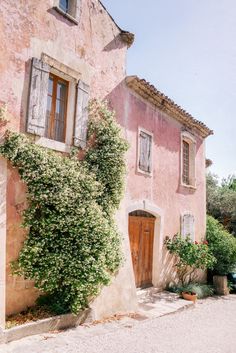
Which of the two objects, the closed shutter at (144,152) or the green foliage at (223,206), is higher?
the closed shutter at (144,152)

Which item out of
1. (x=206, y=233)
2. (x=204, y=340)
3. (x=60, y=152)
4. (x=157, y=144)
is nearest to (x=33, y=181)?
(x=60, y=152)

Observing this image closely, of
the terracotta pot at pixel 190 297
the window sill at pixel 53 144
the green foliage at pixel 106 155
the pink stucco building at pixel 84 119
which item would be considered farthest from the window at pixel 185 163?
the window sill at pixel 53 144

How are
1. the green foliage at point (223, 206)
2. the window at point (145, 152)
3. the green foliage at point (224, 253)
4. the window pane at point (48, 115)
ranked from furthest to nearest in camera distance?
1. the green foliage at point (223, 206)
2. the green foliage at point (224, 253)
3. the window at point (145, 152)
4. the window pane at point (48, 115)

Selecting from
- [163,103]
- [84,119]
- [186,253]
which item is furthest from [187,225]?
[84,119]

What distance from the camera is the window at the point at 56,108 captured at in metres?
7.04

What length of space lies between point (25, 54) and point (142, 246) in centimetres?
649

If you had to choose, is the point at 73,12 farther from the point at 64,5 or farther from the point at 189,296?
the point at 189,296

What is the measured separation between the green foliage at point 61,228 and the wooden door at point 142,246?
2742mm

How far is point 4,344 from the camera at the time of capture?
197 inches

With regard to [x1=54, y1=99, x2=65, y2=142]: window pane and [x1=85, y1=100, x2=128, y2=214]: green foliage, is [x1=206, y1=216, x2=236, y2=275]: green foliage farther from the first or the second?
[x1=54, y1=99, x2=65, y2=142]: window pane

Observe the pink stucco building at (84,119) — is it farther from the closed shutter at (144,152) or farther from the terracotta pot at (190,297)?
the terracotta pot at (190,297)

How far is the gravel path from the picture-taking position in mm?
5179

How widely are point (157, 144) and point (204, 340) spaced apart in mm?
6191

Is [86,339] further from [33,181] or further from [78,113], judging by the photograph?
[78,113]
